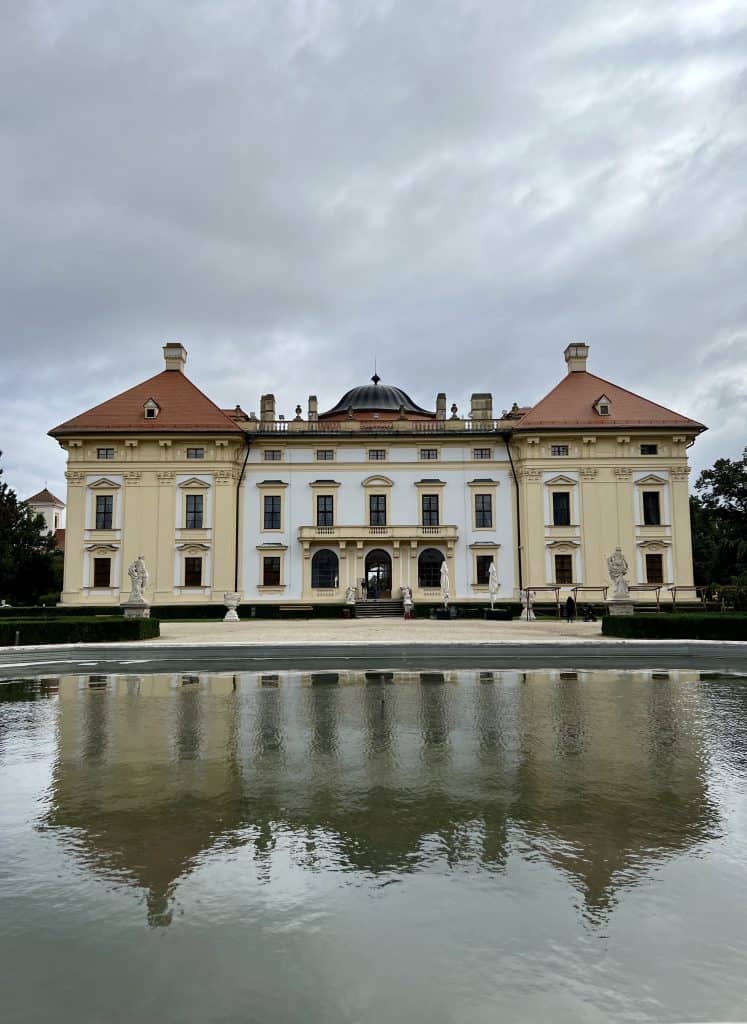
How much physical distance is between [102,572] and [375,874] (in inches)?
1660

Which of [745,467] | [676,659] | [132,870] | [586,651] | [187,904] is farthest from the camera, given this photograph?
[745,467]

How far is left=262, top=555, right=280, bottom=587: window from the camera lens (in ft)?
142

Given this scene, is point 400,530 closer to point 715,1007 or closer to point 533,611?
point 533,611

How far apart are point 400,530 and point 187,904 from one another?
39.7 meters

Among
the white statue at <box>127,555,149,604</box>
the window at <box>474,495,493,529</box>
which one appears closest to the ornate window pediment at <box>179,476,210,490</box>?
the white statue at <box>127,555,149,604</box>

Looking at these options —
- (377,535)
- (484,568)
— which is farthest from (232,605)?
(484,568)

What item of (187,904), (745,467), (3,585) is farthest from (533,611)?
(187,904)

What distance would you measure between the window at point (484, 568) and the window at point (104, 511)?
23.3 meters

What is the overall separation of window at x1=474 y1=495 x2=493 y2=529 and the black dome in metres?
11.9

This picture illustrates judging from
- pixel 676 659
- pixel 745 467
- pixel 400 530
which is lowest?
pixel 676 659

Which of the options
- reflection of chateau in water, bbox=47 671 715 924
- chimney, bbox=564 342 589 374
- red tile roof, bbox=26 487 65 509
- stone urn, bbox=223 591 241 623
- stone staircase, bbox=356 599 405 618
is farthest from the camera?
→ red tile roof, bbox=26 487 65 509

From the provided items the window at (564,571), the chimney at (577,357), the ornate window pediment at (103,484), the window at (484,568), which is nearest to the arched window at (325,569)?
the window at (484,568)

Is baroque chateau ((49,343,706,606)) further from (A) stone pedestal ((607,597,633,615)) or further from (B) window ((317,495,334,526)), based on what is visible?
(A) stone pedestal ((607,597,633,615))

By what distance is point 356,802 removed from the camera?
18.6ft
